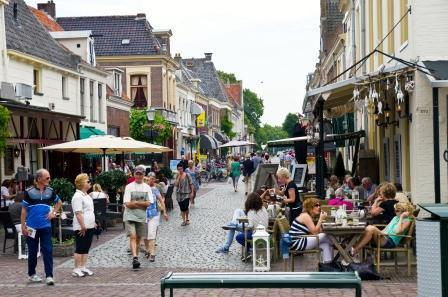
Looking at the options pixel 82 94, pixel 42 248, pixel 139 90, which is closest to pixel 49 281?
pixel 42 248

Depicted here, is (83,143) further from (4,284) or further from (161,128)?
(161,128)

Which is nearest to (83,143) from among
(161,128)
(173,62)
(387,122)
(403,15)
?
(387,122)

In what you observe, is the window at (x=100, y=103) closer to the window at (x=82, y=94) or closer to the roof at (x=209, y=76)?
the window at (x=82, y=94)

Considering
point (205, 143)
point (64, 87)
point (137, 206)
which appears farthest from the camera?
point (205, 143)

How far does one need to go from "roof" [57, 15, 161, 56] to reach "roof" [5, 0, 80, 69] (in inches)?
762

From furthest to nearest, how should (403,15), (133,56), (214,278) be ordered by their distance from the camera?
(133,56)
(403,15)
(214,278)

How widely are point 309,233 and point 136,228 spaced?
3.19 metres

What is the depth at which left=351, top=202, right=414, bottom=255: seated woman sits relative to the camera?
39.5 feet

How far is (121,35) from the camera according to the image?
178ft

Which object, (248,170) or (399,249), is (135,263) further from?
(248,170)

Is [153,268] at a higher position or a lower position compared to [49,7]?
lower

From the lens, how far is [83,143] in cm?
2233

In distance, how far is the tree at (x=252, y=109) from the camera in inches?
5591

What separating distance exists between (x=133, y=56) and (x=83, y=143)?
1275 inches
